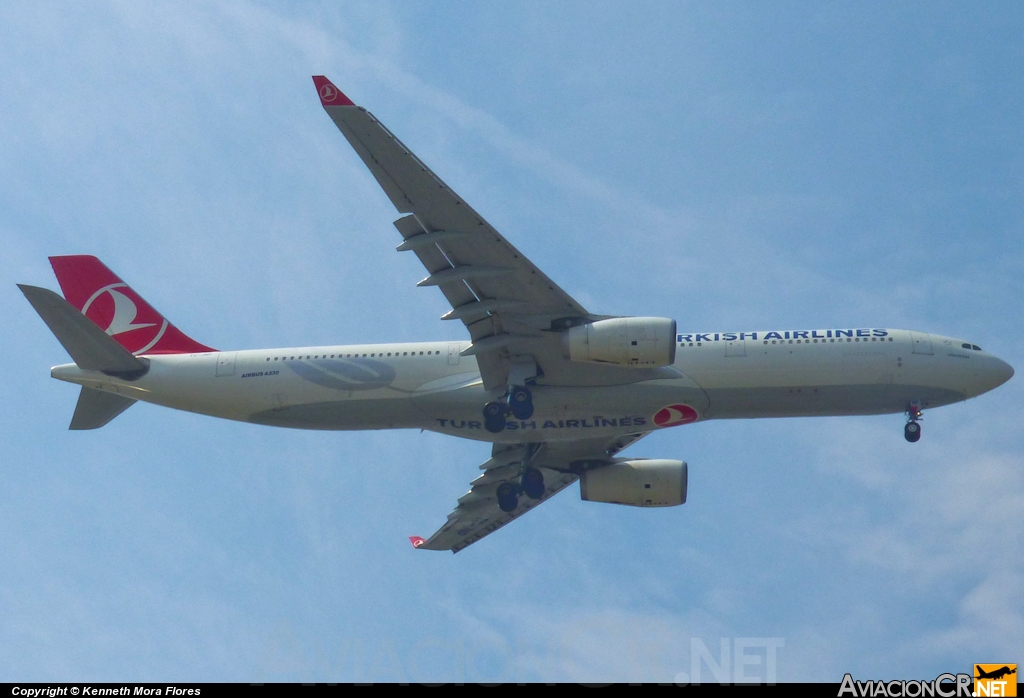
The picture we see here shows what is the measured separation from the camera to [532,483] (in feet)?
152

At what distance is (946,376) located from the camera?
41344mm

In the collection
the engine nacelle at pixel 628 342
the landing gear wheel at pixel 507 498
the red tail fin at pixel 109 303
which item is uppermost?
the red tail fin at pixel 109 303

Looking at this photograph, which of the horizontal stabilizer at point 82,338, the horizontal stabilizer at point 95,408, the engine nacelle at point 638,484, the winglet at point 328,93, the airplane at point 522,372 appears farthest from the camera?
the engine nacelle at point 638,484

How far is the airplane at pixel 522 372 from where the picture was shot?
126 ft

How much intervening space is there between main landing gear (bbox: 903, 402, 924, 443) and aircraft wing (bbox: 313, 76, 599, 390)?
38.8 feet

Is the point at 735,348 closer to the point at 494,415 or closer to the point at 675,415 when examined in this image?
the point at 675,415

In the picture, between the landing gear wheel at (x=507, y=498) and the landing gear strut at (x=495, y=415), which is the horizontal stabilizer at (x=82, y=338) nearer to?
the landing gear strut at (x=495, y=415)

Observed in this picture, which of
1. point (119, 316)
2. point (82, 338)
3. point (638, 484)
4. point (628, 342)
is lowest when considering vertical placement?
point (638, 484)

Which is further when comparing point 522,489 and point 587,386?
point 522,489

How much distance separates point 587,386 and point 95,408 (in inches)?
736

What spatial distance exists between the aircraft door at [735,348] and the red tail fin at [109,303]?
21.1 meters

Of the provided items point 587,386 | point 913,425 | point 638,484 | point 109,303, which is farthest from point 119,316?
point 913,425

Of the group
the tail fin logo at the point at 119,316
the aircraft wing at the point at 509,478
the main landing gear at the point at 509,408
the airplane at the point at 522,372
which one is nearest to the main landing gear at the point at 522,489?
the aircraft wing at the point at 509,478

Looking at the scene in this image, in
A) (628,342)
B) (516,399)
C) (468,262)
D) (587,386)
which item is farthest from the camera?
(587,386)
